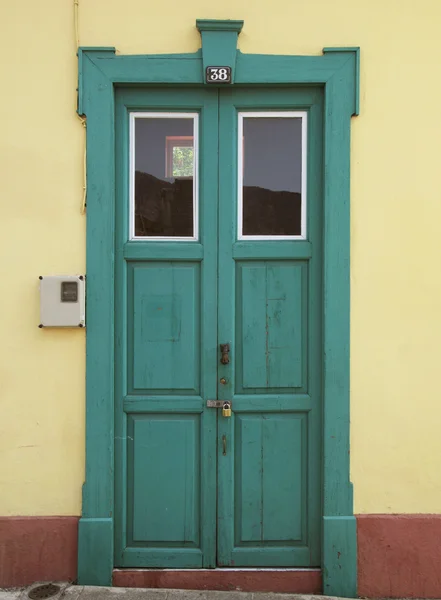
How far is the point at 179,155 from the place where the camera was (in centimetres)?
381

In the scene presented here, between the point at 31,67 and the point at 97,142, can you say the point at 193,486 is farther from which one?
the point at 31,67

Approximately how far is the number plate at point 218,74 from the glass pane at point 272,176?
0.95 ft

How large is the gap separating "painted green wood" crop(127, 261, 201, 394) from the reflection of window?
602 mm

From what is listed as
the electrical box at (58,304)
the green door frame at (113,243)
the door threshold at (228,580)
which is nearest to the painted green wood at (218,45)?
the green door frame at (113,243)

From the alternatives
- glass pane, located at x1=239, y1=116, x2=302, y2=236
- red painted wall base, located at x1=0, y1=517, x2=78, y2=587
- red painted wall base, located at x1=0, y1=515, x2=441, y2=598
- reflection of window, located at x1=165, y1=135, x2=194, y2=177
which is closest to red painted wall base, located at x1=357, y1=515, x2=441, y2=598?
red painted wall base, located at x1=0, y1=515, x2=441, y2=598

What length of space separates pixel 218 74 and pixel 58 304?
1.74 meters

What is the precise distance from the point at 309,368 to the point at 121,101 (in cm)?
209

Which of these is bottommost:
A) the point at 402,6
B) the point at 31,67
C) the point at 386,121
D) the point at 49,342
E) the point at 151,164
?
the point at 49,342

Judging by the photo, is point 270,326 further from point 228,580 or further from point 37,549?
point 37,549

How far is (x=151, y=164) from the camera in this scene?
3.81 meters

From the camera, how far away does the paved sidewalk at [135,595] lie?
3.54 m

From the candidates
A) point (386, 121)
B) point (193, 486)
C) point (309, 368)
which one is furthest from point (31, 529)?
point (386, 121)

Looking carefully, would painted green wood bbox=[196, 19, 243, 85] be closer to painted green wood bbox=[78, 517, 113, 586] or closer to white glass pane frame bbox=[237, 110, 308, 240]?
white glass pane frame bbox=[237, 110, 308, 240]

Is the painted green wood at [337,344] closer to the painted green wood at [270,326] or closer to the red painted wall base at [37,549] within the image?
the painted green wood at [270,326]
